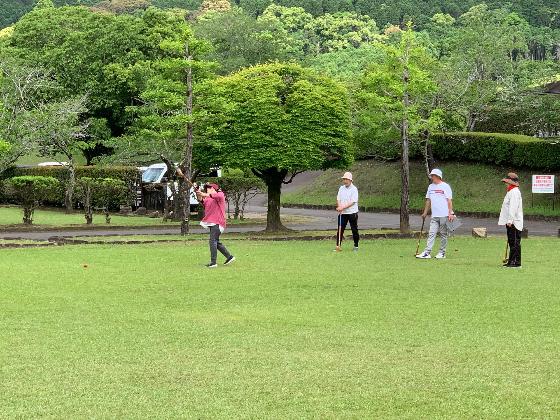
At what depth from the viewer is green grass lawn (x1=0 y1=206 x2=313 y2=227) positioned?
3400 cm

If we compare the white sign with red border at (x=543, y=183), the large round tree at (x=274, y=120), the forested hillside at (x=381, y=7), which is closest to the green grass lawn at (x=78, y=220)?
the large round tree at (x=274, y=120)

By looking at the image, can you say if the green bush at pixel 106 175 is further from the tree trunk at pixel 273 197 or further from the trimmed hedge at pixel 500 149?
the trimmed hedge at pixel 500 149

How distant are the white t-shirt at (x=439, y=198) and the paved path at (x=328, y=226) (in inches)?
405

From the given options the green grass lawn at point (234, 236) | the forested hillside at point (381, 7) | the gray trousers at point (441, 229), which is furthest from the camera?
the forested hillside at point (381, 7)

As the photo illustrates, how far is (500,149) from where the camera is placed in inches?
1737

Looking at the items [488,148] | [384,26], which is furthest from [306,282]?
[384,26]

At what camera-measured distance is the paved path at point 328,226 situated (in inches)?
1169

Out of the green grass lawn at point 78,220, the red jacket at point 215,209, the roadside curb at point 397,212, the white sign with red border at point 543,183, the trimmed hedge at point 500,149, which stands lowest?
the green grass lawn at point 78,220

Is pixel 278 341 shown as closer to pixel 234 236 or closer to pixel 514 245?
pixel 514 245

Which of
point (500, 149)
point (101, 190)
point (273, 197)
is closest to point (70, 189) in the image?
point (101, 190)

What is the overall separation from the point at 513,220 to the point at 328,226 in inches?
626

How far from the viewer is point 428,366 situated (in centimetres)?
866

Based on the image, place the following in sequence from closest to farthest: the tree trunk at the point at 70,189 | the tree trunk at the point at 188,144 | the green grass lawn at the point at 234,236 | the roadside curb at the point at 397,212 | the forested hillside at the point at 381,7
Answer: the green grass lawn at the point at 234,236 → the tree trunk at the point at 188,144 → the roadside curb at the point at 397,212 → the tree trunk at the point at 70,189 → the forested hillside at the point at 381,7

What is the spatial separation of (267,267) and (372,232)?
11312mm
